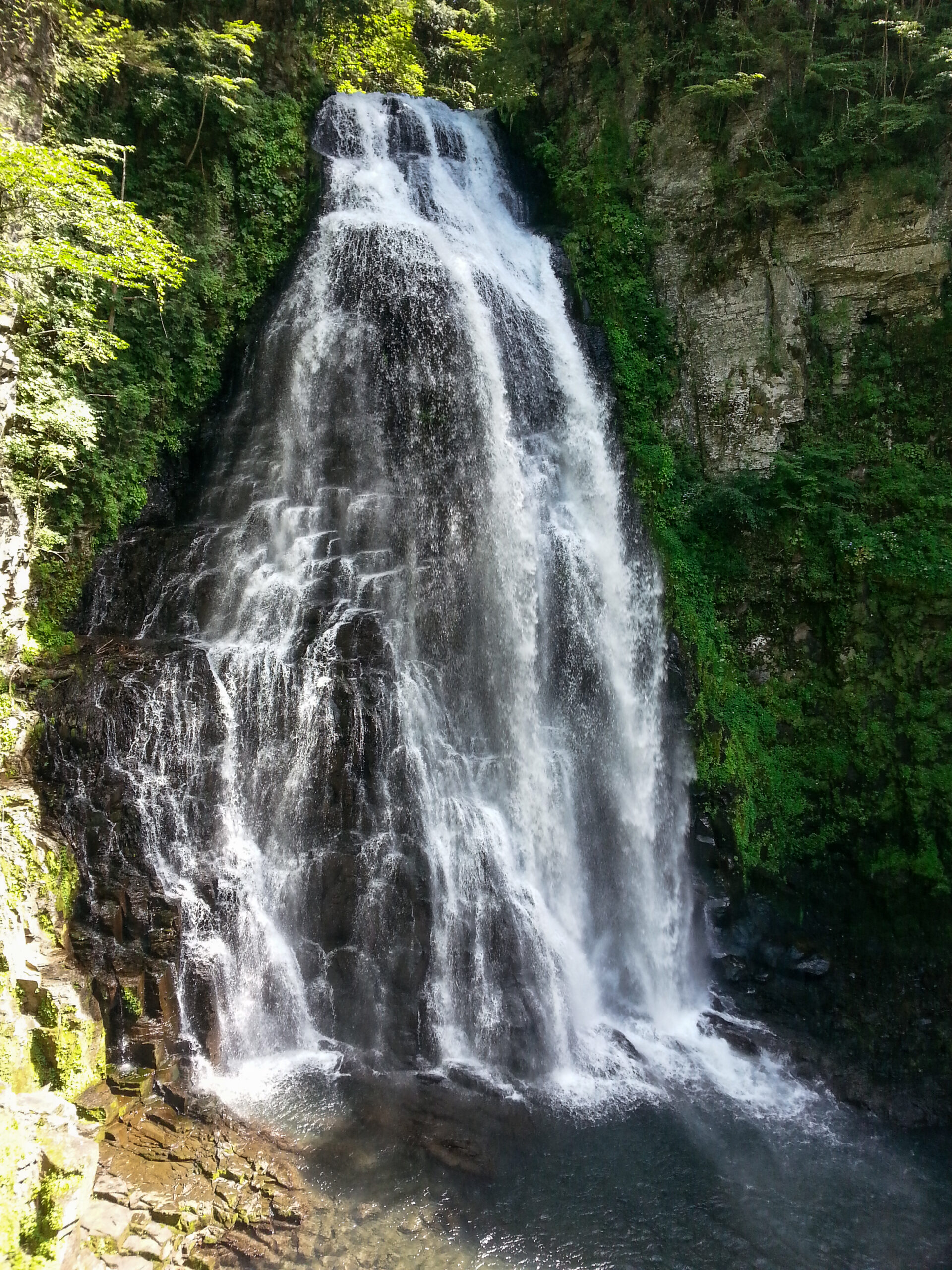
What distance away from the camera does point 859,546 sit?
11.5 m

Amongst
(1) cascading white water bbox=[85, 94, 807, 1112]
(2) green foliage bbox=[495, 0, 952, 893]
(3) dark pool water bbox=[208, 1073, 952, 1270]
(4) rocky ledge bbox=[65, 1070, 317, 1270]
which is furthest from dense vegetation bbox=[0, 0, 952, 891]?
(4) rocky ledge bbox=[65, 1070, 317, 1270]

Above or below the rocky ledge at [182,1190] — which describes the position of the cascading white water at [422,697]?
above

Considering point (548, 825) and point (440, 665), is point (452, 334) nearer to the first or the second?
point (440, 665)

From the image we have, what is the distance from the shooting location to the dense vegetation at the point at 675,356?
35.2 feet

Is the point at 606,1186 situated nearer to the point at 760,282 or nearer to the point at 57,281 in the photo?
the point at 57,281

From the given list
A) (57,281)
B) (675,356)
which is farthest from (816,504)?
(57,281)

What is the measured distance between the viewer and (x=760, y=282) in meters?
13.2

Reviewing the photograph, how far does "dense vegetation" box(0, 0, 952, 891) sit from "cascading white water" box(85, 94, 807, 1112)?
999mm

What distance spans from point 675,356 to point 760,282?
5.77ft

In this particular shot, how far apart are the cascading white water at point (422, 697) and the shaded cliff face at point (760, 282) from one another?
82.5 inches

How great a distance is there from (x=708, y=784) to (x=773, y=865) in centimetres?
142

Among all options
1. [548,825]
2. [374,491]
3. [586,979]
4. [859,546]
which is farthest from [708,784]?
[374,491]

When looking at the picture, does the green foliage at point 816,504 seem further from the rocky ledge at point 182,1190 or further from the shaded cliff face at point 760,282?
the rocky ledge at point 182,1190

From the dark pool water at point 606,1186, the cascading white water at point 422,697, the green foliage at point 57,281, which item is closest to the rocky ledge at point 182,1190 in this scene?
the dark pool water at point 606,1186
